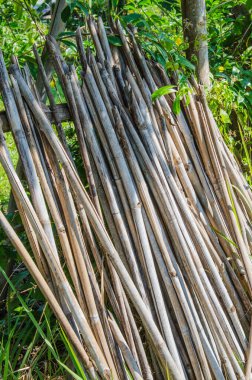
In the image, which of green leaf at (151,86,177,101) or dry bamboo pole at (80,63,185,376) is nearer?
dry bamboo pole at (80,63,185,376)

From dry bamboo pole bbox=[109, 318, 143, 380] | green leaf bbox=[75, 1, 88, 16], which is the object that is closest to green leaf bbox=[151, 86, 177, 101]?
green leaf bbox=[75, 1, 88, 16]

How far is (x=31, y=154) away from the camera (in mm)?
1983

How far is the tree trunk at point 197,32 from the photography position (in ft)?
8.46

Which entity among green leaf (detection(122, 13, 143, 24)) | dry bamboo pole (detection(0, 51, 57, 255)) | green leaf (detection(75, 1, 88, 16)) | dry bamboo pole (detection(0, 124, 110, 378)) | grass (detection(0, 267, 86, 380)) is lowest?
grass (detection(0, 267, 86, 380))

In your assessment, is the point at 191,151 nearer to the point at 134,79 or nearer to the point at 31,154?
the point at 134,79

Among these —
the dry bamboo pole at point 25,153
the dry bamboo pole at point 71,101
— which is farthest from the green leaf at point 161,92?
the dry bamboo pole at point 25,153

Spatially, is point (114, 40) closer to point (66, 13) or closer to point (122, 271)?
point (66, 13)

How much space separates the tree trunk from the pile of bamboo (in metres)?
0.33

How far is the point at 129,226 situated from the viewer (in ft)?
6.84

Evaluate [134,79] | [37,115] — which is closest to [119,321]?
[37,115]

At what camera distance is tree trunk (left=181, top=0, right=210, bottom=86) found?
2578 millimetres

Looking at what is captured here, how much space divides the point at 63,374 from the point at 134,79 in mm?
1165

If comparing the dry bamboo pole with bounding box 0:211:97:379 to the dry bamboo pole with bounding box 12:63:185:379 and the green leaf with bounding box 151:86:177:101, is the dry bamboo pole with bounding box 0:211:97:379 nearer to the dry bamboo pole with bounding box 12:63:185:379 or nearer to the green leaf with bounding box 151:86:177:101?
the dry bamboo pole with bounding box 12:63:185:379

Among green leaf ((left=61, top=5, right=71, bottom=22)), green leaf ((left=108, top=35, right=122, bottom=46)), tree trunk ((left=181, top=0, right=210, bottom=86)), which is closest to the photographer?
green leaf ((left=108, top=35, right=122, bottom=46))
